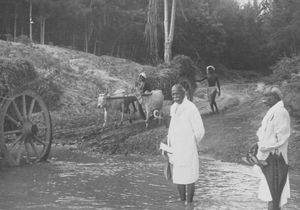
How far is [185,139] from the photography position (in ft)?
27.0

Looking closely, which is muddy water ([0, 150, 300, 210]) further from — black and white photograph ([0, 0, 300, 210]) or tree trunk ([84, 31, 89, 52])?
tree trunk ([84, 31, 89, 52])

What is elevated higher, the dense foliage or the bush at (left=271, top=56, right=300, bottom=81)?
the dense foliage

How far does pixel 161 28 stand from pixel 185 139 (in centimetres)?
4522

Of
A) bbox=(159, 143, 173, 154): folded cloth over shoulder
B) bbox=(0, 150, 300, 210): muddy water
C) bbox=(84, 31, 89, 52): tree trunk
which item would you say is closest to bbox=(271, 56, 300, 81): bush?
bbox=(0, 150, 300, 210): muddy water

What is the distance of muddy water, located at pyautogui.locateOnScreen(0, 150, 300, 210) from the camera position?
345 inches

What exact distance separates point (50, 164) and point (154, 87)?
1207 centimetres

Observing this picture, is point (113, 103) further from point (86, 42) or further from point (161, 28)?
point (161, 28)

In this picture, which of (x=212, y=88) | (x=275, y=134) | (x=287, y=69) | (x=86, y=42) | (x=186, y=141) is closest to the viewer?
(x=275, y=134)

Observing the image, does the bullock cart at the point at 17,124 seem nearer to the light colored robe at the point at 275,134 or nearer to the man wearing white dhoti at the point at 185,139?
the man wearing white dhoti at the point at 185,139

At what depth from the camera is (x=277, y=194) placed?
7.09m

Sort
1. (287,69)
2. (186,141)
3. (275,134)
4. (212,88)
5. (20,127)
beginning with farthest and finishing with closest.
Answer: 1. (287,69)
2. (212,88)
3. (20,127)
4. (186,141)
5. (275,134)

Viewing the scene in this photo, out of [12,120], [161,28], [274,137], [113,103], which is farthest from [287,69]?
[161,28]

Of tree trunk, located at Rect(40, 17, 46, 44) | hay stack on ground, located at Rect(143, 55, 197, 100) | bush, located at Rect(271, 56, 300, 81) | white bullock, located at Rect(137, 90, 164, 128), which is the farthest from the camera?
tree trunk, located at Rect(40, 17, 46, 44)

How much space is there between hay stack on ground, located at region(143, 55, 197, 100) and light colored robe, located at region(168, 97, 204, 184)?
52.2 ft
